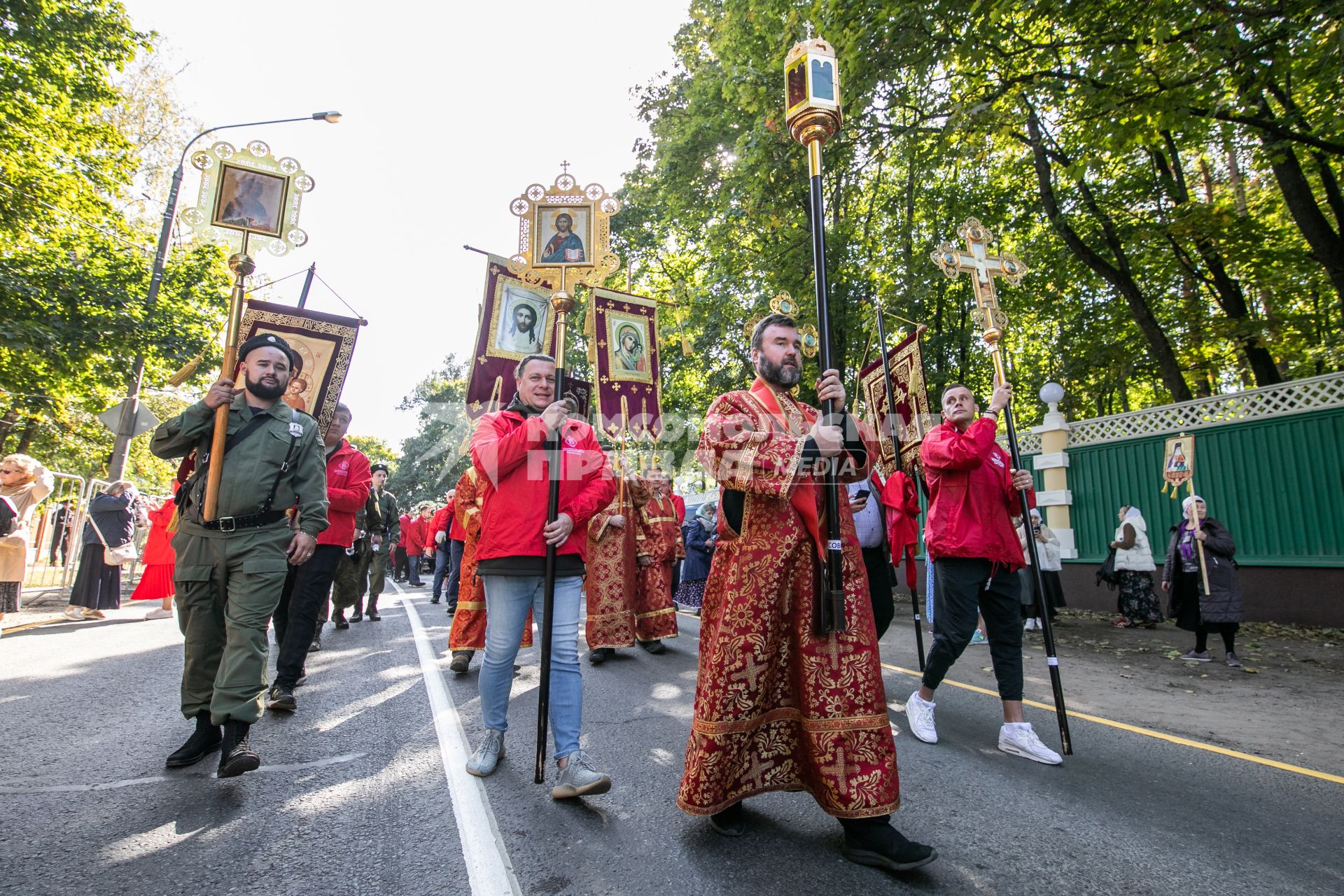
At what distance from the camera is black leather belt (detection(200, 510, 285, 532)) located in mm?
3561

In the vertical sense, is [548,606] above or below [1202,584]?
above

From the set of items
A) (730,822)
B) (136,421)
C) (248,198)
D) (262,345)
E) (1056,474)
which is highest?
(248,198)

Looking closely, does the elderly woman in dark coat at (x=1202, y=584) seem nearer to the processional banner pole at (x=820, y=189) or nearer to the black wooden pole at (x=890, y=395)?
the black wooden pole at (x=890, y=395)

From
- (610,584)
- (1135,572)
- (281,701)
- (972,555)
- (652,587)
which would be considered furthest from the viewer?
(1135,572)

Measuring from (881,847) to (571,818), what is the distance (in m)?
1.22

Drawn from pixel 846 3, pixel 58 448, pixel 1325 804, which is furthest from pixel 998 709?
pixel 58 448

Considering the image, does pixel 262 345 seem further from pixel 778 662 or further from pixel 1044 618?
pixel 1044 618

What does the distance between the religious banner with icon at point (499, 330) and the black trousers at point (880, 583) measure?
519 centimetres

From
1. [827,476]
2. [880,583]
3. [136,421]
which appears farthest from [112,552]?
[827,476]

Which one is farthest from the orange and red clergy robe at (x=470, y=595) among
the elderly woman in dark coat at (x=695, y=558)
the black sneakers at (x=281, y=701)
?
the elderly woman in dark coat at (x=695, y=558)

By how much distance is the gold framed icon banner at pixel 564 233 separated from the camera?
5039mm

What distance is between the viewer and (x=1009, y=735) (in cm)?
395

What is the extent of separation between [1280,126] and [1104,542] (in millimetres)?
6640

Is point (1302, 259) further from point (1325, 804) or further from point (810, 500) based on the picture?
point (810, 500)
